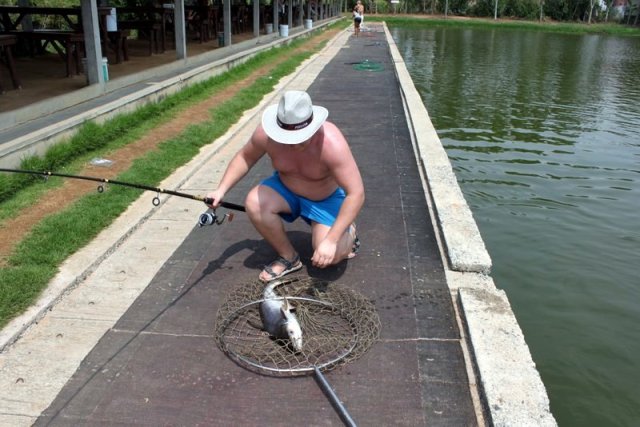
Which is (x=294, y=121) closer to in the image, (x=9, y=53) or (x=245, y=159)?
(x=245, y=159)

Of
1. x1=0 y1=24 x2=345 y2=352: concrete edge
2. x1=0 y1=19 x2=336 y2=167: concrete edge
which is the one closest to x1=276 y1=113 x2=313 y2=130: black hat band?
x1=0 y1=24 x2=345 y2=352: concrete edge

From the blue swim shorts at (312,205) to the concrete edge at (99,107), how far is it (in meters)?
3.44

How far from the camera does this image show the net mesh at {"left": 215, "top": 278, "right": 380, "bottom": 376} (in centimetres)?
302

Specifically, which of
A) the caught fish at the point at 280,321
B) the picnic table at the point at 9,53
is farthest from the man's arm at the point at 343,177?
the picnic table at the point at 9,53

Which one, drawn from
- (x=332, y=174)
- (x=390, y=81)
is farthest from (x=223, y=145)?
(x=390, y=81)

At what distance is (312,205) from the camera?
3.85 metres

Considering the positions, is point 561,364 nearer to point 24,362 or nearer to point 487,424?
point 487,424

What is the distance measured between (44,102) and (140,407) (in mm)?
6248

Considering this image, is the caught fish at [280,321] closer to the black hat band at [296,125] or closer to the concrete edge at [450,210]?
the black hat band at [296,125]

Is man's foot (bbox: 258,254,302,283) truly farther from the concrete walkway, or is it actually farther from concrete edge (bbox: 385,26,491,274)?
concrete edge (bbox: 385,26,491,274)

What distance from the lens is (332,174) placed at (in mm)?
3572

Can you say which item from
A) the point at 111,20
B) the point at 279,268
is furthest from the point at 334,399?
the point at 111,20

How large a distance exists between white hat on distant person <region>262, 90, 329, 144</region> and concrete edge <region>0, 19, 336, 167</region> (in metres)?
3.71

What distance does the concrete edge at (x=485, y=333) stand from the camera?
265 cm
